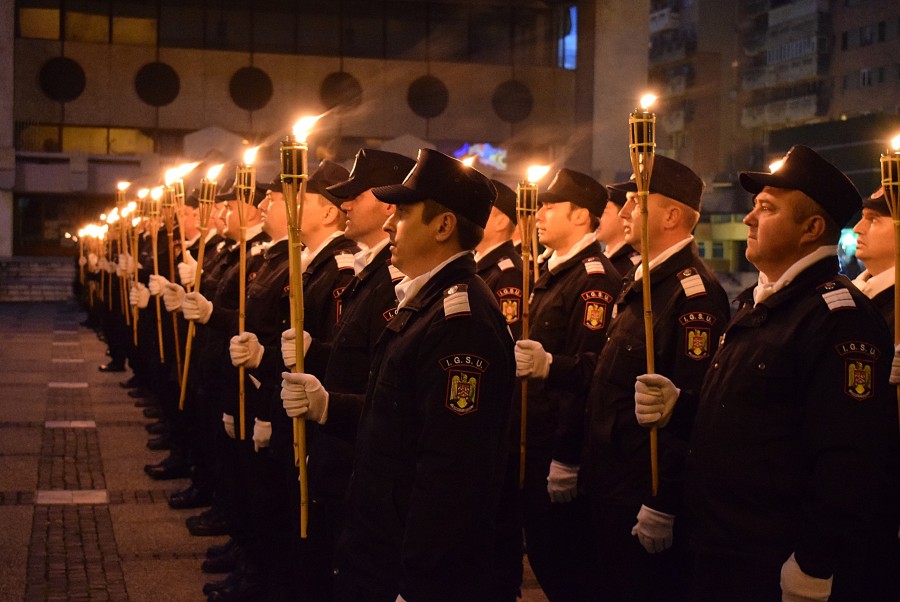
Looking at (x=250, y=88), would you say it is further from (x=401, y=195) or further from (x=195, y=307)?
(x=401, y=195)

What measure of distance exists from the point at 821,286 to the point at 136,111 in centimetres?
4403

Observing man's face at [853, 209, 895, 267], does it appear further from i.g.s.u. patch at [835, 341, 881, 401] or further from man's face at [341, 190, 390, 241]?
man's face at [341, 190, 390, 241]

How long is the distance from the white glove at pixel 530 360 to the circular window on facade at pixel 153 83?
42.3 meters

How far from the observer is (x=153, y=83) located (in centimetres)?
4559

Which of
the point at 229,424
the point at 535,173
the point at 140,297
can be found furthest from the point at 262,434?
the point at 140,297

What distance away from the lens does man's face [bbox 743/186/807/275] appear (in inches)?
166

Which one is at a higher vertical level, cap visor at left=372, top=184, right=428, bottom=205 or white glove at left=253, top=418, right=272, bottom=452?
cap visor at left=372, top=184, right=428, bottom=205

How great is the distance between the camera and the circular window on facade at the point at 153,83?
45.5 metres

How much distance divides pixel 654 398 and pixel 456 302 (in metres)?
1.01

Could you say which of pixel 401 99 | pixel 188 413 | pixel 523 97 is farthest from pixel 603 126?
pixel 188 413

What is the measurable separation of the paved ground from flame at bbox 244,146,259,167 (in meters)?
2.54

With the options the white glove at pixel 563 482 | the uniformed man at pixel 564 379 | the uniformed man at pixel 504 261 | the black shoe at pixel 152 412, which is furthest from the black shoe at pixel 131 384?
the white glove at pixel 563 482

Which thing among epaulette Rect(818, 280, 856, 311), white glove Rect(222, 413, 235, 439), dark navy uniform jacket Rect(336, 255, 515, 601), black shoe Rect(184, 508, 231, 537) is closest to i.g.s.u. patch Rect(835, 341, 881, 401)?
epaulette Rect(818, 280, 856, 311)

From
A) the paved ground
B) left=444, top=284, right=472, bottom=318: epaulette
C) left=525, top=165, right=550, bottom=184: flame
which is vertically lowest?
the paved ground
